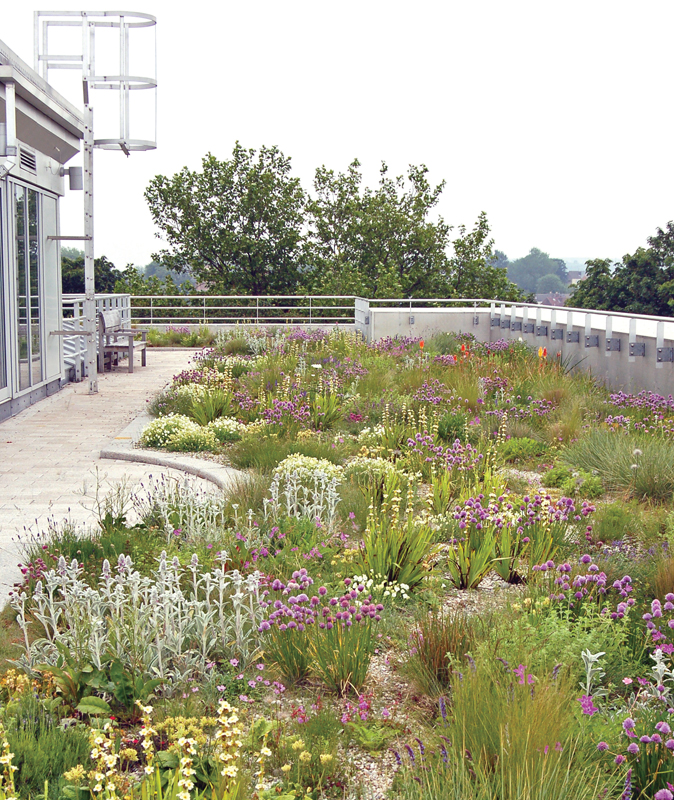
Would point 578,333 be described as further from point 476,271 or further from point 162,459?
point 476,271

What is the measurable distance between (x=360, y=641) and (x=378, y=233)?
1442 inches

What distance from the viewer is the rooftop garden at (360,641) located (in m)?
2.70

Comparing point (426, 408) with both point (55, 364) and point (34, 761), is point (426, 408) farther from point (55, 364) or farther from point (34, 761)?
point (55, 364)

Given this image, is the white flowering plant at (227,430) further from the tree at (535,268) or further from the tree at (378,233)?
the tree at (535,268)

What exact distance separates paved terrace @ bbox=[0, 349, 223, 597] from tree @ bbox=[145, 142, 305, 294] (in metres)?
24.8

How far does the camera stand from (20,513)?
21.7ft

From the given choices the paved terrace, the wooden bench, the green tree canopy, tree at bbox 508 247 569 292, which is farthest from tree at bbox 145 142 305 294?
tree at bbox 508 247 569 292

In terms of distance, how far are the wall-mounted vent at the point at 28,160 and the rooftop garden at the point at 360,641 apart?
7538mm

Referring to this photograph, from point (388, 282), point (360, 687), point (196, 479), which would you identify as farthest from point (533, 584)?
point (388, 282)

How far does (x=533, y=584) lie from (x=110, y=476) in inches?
188

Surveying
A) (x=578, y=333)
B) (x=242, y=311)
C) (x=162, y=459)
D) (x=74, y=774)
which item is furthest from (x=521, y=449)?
(x=242, y=311)

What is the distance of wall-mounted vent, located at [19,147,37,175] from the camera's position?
12312 millimetres

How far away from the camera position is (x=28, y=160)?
12.7m

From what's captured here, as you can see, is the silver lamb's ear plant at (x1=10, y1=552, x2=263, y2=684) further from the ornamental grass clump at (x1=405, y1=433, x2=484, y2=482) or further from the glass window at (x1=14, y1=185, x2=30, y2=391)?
the glass window at (x1=14, y1=185, x2=30, y2=391)
